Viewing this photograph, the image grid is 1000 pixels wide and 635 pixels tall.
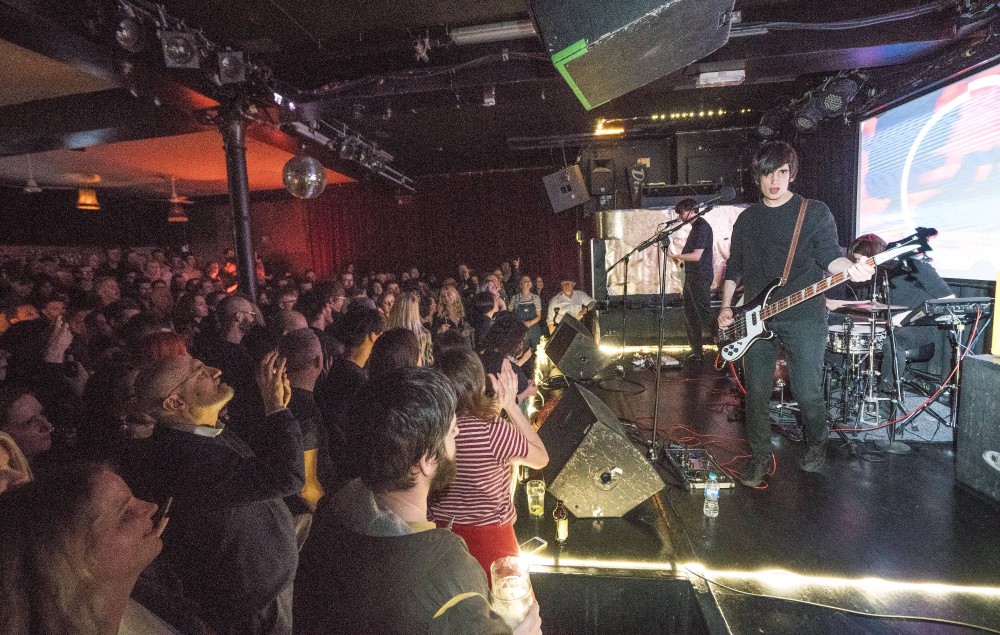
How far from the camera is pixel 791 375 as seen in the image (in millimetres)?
2768

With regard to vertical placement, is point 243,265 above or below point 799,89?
below

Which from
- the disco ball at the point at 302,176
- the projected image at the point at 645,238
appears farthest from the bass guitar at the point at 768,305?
the projected image at the point at 645,238

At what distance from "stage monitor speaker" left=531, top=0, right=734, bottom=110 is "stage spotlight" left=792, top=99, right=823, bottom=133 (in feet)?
12.9

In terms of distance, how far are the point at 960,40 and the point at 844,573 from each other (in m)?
4.63

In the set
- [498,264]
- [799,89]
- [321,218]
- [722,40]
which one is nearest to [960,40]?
[799,89]

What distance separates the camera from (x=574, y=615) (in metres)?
2.12

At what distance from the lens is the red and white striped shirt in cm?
178

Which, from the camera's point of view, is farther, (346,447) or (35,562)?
(346,447)

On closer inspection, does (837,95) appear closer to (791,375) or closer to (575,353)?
(575,353)

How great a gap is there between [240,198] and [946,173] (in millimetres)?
6434

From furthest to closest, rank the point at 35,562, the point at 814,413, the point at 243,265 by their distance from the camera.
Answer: the point at 243,265, the point at 814,413, the point at 35,562

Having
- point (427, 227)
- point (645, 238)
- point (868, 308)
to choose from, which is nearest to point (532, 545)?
point (868, 308)

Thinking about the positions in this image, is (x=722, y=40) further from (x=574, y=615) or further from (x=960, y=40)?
(x=960, y=40)

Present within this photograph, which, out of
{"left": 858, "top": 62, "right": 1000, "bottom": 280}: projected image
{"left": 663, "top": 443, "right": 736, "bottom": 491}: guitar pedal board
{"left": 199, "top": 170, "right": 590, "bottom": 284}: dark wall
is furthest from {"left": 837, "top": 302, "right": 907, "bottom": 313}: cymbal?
{"left": 199, "top": 170, "right": 590, "bottom": 284}: dark wall
